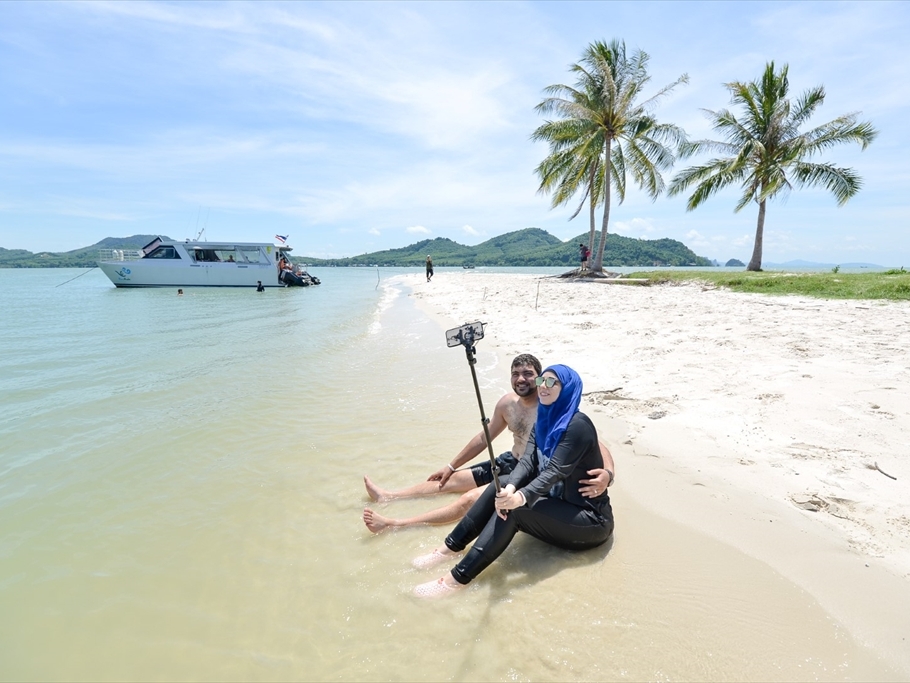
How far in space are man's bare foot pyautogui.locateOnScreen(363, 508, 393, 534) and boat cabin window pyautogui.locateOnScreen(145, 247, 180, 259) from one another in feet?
132

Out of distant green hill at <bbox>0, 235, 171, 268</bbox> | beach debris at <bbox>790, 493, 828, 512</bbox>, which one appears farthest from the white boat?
distant green hill at <bbox>0, 235, 171, 268</bbox>

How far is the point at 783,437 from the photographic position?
4371mm

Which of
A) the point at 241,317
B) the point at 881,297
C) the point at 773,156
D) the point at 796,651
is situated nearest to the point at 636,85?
the point at 773,156

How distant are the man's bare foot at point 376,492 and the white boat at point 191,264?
37.3m

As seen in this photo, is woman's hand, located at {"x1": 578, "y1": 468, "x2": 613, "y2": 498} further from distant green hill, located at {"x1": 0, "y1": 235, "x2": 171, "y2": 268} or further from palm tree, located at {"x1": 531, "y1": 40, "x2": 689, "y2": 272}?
distant green hill, located at {"x1": 0, "y1": 235, "x2": 171, "y2": 268}

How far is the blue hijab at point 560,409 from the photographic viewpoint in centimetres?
297

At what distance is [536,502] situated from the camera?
301 centimetres

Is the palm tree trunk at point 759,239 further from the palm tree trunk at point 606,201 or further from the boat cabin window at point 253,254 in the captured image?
the boat cabin window at point 253,254

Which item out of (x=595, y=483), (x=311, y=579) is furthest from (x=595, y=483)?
Result: (x=311, y=579)

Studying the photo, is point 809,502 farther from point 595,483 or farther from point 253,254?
point 253,254

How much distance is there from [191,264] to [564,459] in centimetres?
4094

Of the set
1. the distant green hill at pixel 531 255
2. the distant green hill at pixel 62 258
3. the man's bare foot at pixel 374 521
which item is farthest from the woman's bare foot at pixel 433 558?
the distant green hill at pixel 62 258

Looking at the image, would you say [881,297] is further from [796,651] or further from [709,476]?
[796,651]

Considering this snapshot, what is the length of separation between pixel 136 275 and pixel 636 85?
3804 centimetres
